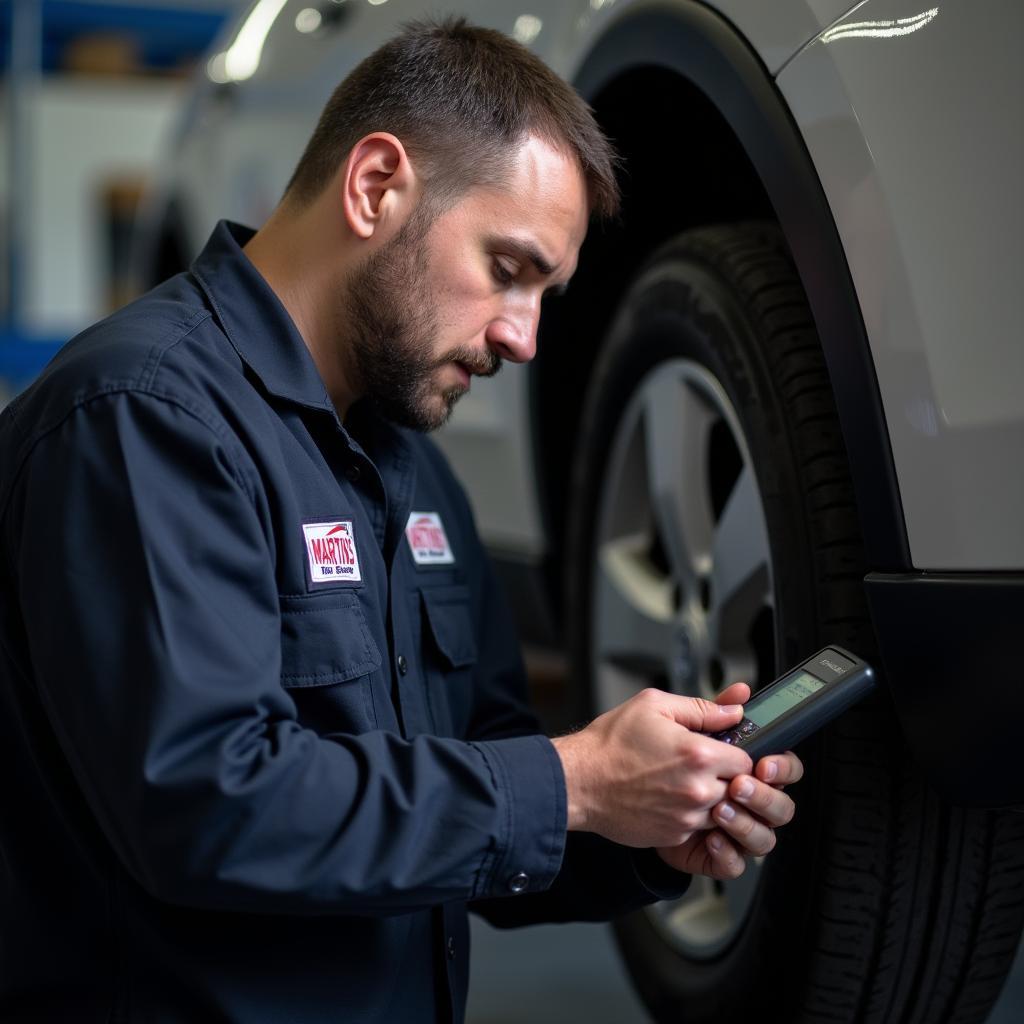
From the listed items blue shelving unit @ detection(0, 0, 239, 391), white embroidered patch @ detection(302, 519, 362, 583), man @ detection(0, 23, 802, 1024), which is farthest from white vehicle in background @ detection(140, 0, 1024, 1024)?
blue shelving unit @ detection(0, 0, 239, 391)

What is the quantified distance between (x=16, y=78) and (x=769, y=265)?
450cm

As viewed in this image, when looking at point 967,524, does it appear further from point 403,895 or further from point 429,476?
point 429,476

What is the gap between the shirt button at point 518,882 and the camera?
890mm

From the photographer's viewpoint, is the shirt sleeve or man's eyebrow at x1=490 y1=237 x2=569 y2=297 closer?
the shirt sleeve

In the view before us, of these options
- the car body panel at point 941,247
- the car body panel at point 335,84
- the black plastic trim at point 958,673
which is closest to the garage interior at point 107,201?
the car body panel at point 335,84

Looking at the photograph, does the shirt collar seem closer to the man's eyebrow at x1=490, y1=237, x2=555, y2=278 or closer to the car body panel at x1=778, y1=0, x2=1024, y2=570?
the man's eyebrow at x1=490, y1=237, x2=555, y2=278

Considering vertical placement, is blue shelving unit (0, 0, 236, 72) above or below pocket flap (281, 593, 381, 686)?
above

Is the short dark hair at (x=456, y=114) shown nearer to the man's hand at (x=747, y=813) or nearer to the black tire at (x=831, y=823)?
the black tire at (x=831, y=823)

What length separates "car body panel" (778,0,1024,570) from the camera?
818mm

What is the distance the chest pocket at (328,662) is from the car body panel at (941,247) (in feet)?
1.38

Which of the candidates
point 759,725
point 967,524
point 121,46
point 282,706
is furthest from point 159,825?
point 121,46

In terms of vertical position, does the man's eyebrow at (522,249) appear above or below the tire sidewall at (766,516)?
above

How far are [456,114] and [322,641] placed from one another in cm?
43

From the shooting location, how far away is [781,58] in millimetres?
976
